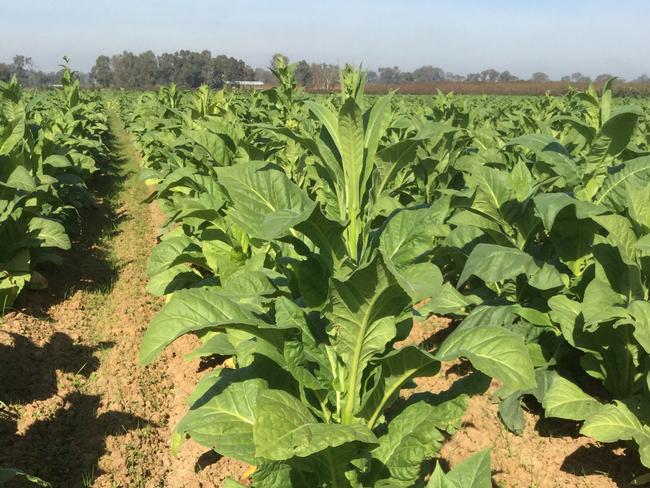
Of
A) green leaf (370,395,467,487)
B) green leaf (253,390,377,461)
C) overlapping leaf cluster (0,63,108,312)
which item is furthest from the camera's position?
overlapping leaf cluster (0,63,108,312)

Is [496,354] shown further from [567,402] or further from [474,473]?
[567,402]

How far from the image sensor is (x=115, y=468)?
137 inches

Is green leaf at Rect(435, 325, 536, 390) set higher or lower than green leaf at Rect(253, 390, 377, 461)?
higher

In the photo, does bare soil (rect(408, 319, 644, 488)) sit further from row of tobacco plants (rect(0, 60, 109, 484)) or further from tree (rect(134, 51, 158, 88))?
tree (rect(134, 51, 158, 88))

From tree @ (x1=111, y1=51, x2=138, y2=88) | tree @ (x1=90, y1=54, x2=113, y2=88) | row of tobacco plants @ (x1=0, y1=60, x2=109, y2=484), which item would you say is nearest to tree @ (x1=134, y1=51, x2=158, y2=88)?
tree @ (x1=111, y1=51, x2=138, y2=88)

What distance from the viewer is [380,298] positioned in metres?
1.81

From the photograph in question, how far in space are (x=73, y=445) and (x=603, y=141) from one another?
13.9 feet

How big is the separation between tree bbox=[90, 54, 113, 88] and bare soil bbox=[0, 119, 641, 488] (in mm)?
113966

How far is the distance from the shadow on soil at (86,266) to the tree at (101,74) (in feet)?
358

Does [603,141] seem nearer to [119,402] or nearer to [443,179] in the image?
[443,179]

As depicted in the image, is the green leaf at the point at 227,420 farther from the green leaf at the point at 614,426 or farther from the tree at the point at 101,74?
the tree at the point at 101,74

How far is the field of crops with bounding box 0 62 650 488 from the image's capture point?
186 centimetres

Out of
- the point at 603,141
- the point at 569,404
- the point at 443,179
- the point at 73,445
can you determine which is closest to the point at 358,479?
the point at 569,404

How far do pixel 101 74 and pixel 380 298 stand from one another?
12543cm
